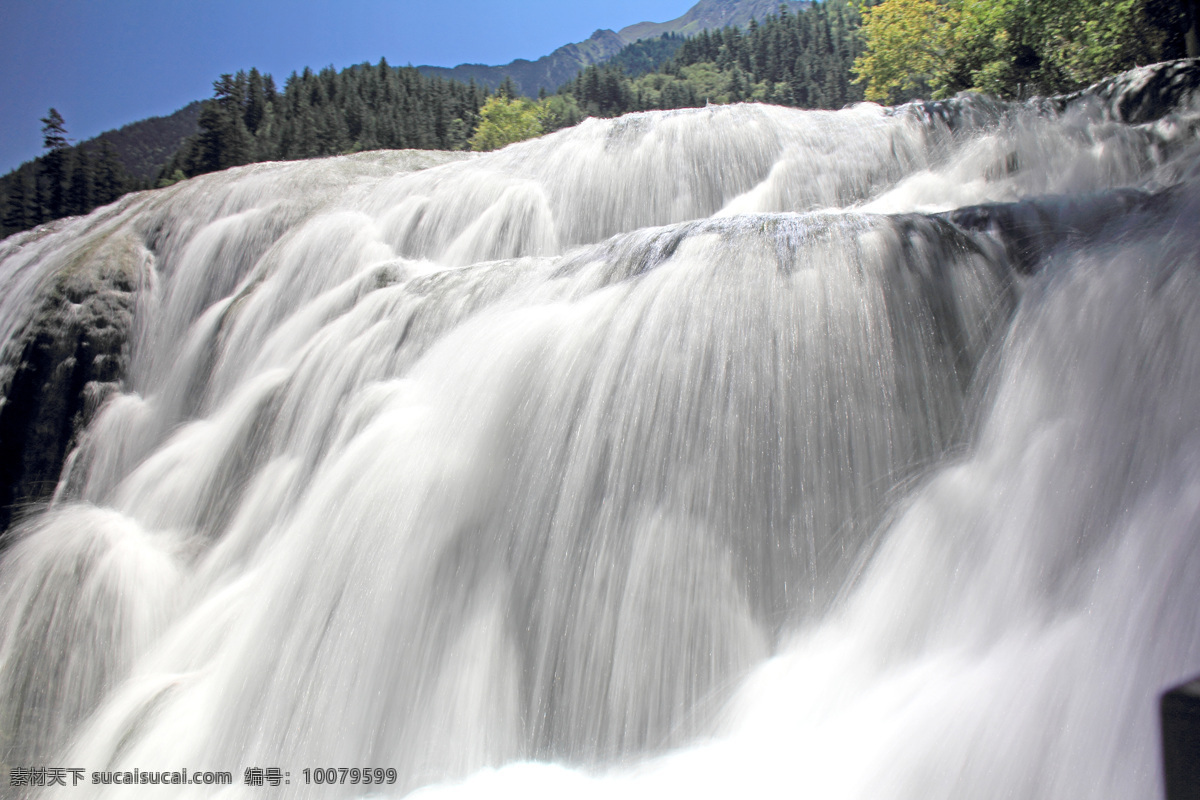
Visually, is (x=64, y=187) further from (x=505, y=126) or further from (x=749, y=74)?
(x=749, y=74)

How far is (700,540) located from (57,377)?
24.7 ft

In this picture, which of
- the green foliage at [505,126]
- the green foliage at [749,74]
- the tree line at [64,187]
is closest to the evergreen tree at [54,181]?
the tree line at [64,187]

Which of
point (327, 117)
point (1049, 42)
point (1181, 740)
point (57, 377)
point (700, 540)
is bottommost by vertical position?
point (1181, 740)

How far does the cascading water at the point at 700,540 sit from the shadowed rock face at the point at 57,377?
193 centimetres

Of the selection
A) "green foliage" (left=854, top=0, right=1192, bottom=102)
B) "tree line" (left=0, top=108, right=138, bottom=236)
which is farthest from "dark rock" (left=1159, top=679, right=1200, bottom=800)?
"tree line" (left=0, top=108, right=138, bottom=236)

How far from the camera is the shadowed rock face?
22.6ft

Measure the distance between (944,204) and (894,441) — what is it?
167 inches

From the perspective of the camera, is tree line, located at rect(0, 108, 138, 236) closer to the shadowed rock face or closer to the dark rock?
the shadowed rock face

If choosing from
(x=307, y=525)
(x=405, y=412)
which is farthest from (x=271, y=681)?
(x=405, y=412)

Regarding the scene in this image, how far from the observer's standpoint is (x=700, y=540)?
328 centimetres

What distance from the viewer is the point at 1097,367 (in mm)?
3041

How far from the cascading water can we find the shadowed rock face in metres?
1.93

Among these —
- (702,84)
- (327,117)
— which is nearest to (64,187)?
(327,117)

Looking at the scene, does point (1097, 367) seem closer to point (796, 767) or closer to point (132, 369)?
point (796, 767)
